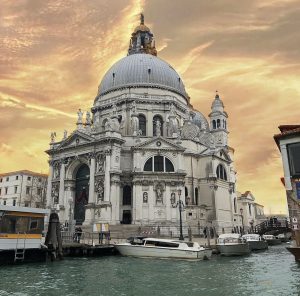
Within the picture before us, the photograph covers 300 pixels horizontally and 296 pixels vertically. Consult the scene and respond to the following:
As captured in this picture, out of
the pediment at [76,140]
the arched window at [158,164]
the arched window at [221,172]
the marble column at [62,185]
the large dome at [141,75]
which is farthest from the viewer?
the large dome at [141,75]

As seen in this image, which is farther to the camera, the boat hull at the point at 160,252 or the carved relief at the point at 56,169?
the carved relief at the point at 56,169

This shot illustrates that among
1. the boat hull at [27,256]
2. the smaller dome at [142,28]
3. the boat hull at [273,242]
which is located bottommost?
the boat hull at [27,256]

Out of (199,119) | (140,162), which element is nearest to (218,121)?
(199,119)

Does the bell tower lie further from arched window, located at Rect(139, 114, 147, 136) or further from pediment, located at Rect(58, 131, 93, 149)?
pediment, located at Rect(58, 131, 93, 149)

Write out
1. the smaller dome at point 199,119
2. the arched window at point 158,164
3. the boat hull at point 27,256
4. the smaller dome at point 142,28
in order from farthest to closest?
the smaller dome at point 142,28 → the smaller dome at point 199,119 → the arched window at point 158,164 → the boat hull at point 27,256

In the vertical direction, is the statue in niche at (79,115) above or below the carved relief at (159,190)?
above

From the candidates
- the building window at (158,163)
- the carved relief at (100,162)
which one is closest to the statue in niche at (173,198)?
the building window at (158,163)

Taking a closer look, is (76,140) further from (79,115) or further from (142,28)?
(142,28)

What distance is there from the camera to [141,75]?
56125mm

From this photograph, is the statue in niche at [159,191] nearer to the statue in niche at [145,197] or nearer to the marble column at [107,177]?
the statue in niche at [145,197]

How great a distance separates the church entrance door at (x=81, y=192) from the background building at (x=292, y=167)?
31.1 metres

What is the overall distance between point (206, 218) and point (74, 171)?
1880 cm

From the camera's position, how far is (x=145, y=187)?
142 feet

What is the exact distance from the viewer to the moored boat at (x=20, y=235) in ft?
70.7
